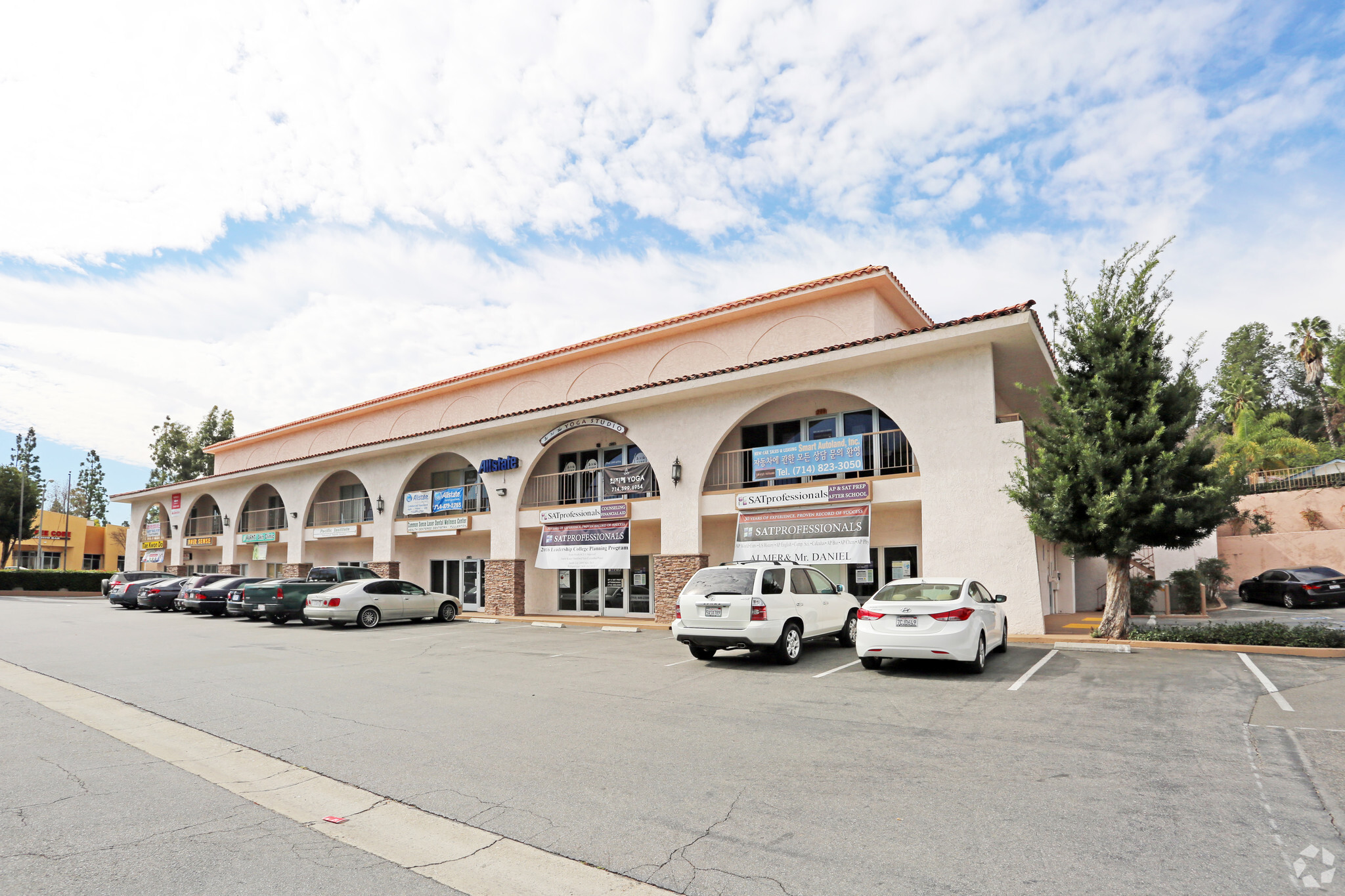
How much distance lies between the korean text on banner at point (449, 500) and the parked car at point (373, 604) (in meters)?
3.89

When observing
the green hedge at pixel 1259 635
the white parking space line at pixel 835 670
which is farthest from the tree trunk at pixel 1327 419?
the white parking space line at pixel 835 670

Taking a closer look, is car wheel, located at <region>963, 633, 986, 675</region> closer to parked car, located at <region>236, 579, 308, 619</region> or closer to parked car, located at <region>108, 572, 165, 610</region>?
parked car, located at <region>236, 579, 308, 619</region>

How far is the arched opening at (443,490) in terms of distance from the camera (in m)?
26.4

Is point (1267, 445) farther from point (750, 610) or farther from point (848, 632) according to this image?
point (750, 610)

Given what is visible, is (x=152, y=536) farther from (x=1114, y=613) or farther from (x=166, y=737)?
(x=1114, y=613)

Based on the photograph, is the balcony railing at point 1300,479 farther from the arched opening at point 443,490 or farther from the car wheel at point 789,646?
the arched opening at point 443,490

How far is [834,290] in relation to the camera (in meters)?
20.7

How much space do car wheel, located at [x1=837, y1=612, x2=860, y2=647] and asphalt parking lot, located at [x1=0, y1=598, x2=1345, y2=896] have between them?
8.79 ft

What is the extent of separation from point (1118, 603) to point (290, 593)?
2147 cm

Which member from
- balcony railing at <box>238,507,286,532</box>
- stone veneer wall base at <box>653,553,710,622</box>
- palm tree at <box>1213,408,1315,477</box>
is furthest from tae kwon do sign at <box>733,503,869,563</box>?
palm tree at <box>1213,408,1315,477</box>

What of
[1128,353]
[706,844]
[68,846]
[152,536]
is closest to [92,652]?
[68,846]

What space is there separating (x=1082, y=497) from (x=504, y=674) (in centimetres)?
1054

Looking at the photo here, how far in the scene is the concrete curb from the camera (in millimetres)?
12102

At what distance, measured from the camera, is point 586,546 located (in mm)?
21859
